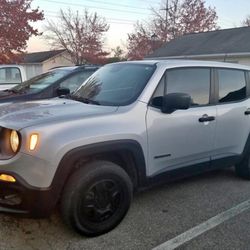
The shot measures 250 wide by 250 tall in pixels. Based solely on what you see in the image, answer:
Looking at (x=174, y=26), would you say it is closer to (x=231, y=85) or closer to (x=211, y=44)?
(x=211, y=44)

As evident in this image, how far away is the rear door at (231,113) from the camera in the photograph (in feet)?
16.5

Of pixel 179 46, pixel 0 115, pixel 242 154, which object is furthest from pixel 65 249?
pixel 179 46

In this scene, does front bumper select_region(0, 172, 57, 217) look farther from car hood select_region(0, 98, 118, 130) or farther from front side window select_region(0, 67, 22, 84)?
front side window select_region(0, 67, 22, 84)

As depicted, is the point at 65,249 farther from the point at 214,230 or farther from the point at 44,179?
the point at 214,230

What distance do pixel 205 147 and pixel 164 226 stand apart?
1.23 m

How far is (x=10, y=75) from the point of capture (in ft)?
34.6

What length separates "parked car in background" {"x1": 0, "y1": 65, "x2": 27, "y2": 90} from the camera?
10.3m

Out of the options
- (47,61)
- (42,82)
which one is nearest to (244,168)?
(42,82)

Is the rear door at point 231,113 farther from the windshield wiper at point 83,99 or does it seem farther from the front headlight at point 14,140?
the front headlight at point 14,140

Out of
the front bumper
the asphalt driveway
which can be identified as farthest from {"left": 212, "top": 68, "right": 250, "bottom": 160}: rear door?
the front bumper

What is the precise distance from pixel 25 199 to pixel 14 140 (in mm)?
535

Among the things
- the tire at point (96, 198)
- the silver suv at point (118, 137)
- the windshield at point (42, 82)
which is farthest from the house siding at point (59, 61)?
the tire at point (96, 198)

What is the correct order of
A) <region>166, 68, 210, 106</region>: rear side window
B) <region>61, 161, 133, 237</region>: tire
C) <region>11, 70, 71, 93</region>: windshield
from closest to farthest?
<region>61, 161, 133, 237</region>: tire
<region>166, 68, 210, 106</region>: rear side window
<region>11, 70, 71, 93</region>: windshield

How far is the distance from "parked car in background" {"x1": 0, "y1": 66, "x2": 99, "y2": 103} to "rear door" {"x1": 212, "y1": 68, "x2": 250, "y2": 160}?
3148 millimetres
